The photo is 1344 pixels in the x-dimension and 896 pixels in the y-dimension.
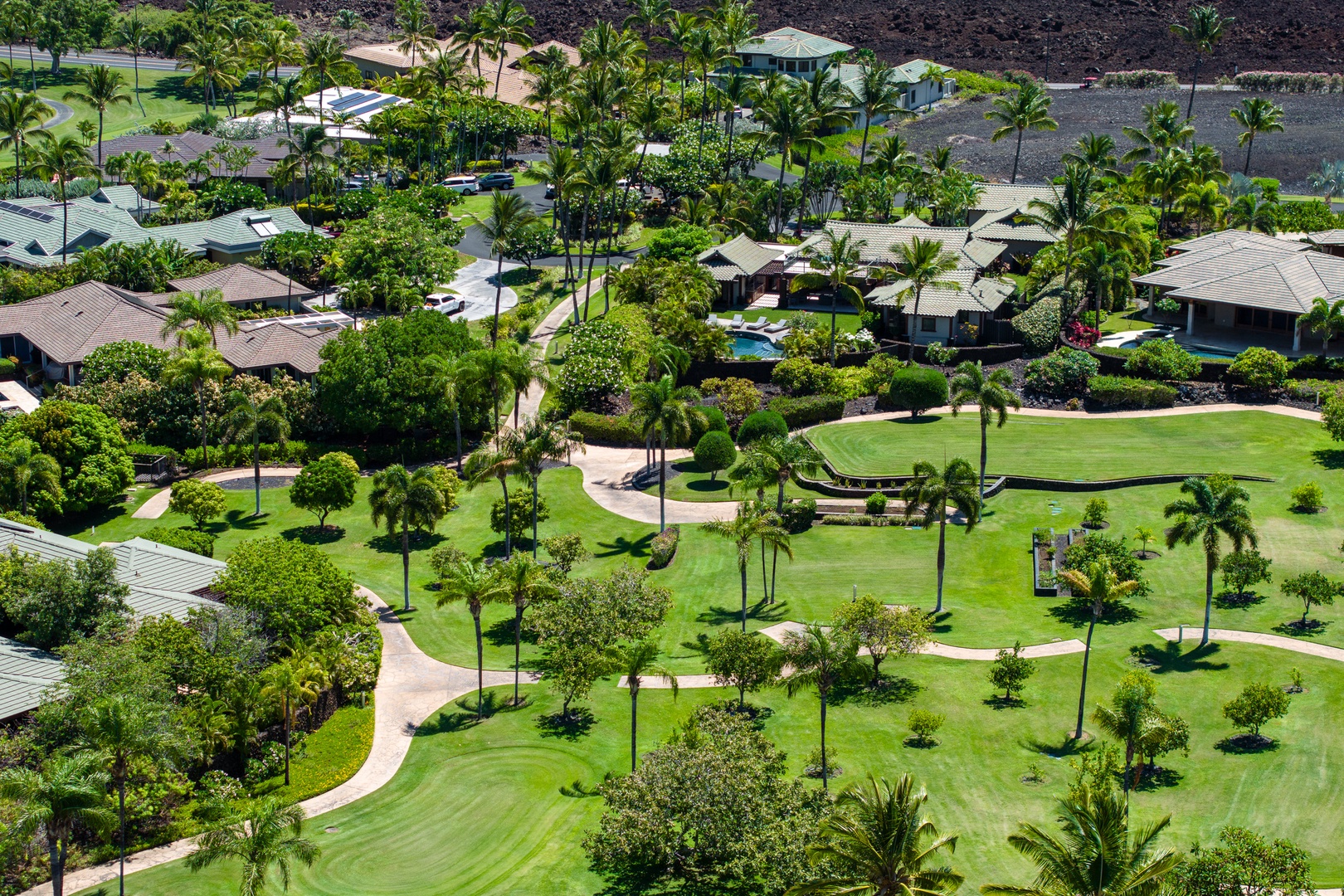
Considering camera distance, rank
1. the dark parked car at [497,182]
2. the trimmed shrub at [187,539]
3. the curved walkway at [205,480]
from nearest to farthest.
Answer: the trimmed shrub at [187,539]
the curved walkway at [205,480]
the dark parked car at [497,182]

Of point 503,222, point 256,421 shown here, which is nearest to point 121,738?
point 256,421

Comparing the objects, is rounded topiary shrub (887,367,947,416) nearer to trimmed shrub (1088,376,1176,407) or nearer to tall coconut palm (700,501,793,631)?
trimmed shrub (1088,376,1176,407)

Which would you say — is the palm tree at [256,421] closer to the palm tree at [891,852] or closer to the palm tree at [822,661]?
the palm tree at [822,661]

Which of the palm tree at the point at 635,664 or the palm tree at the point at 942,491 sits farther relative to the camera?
the palm tree at the point at 942,491

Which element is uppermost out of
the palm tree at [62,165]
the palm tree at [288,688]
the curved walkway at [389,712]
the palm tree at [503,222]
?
the palm tree at [62,165]

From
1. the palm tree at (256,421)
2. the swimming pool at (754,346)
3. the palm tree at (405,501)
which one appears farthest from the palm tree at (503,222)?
the palm tree at (405,501)

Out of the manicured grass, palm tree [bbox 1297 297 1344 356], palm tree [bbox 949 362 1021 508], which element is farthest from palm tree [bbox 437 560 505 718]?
palm tree [bbox 1297 297 1344 356]

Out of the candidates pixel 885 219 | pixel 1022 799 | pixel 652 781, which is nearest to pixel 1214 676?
pixel 1022 799
